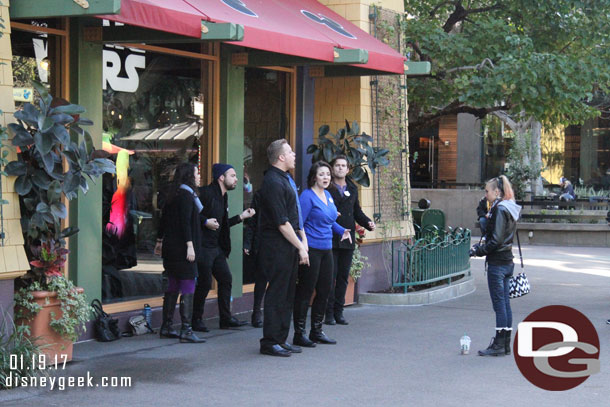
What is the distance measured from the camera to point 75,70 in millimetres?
9094

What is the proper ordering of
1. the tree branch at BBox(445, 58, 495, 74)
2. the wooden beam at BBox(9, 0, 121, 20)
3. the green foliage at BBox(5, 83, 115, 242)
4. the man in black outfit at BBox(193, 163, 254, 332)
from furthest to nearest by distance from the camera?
the tree branch at BBox(445, 58, 495, 74) < the man in black outfit at BBox(193, 163, 254, 332) < the green foliage at BBox(5, 83, 115, 242) < the wooden beam at BBox(9, 0, 121, 20)

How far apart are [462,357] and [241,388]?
251 cm

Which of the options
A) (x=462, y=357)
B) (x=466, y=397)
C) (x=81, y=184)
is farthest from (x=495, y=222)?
(x=81, y=184)

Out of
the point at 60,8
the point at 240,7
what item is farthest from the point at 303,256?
the point at 240,7

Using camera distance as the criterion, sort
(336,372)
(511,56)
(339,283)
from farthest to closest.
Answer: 1. (511,56)
2. (339,283)
3. (336,372)

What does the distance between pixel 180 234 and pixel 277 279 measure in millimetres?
1172

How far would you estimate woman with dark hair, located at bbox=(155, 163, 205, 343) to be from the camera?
9031mm

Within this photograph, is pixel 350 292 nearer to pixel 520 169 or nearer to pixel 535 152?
pixel 520 169

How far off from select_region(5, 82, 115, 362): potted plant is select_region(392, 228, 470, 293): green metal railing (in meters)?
6.00

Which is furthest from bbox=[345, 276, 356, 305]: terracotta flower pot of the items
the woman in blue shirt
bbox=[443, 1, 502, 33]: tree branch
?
bbox=[443, 1, 502, 33]: tree branch

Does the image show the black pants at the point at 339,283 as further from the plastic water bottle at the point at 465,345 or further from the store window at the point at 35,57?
the store window at the point at 35,57

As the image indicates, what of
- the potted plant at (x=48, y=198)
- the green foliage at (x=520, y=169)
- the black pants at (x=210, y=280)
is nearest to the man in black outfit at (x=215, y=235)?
the black pants at (x=210, y=280)

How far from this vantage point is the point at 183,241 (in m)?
9.06

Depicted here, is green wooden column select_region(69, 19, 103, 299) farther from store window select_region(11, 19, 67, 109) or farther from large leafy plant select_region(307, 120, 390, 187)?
large leafy plant select_region(307, 120, 390, 187)
